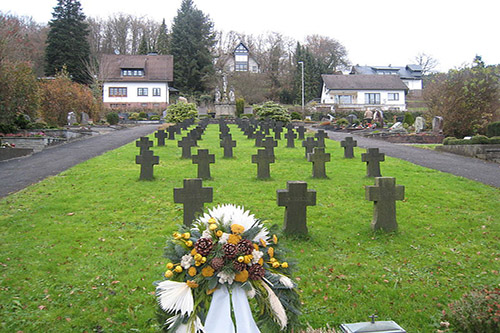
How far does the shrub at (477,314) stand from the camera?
374 centimetres

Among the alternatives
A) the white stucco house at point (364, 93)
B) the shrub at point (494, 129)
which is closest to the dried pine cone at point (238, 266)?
the shrub at point (494, 129)

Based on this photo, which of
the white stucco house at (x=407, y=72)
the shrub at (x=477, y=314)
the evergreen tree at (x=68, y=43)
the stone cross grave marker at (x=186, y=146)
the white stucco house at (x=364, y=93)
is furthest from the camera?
the white stucco house at (x=407, y=72)

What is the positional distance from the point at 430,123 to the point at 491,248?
23158mm

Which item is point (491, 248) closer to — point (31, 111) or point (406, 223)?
point (406, 223)

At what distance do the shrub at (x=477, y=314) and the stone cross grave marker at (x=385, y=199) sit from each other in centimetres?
362

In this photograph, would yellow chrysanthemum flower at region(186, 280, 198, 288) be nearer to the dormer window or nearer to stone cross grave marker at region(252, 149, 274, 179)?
stone cross grave marker at region(252, 149, 274, 179)

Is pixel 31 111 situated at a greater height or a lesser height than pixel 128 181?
greater

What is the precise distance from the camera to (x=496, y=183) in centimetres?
1239

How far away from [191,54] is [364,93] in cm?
2699

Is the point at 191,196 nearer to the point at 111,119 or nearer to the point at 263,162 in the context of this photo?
the point at 263,162

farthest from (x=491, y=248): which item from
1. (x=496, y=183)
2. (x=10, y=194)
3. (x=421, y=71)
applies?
(x=421, y=71)

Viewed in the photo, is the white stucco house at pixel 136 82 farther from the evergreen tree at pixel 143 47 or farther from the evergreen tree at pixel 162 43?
the evergreen tree at pixel 162 43

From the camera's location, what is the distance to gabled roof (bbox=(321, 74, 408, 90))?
68875 millimetres

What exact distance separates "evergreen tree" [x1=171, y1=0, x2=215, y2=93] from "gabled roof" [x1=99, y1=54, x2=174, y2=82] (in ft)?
4.75
